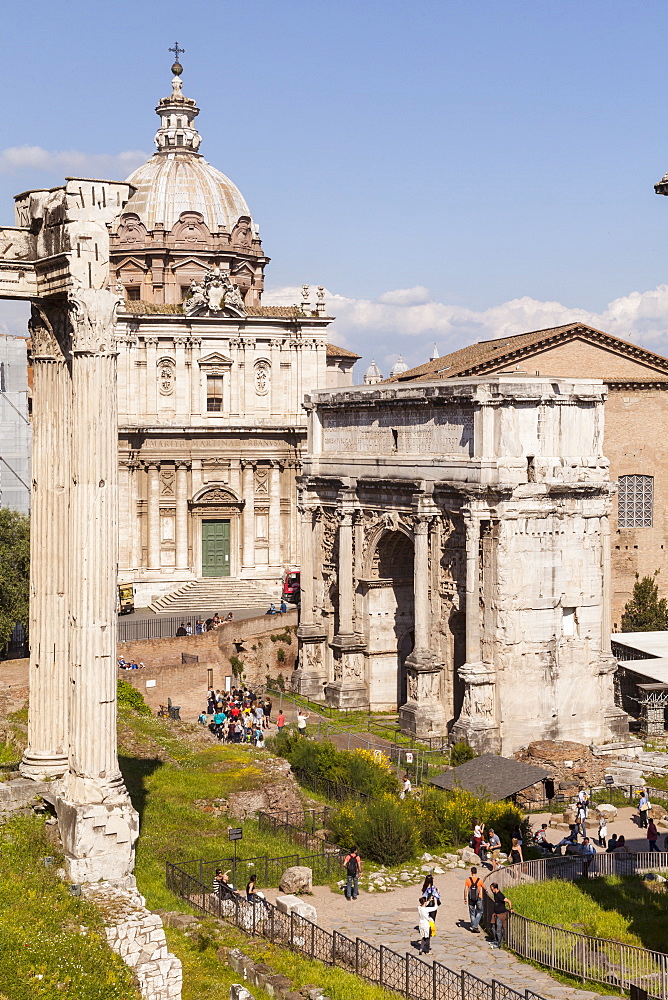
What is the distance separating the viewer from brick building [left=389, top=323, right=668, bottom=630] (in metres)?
51.8

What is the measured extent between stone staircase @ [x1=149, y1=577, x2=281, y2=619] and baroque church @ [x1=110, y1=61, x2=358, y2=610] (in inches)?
7.8

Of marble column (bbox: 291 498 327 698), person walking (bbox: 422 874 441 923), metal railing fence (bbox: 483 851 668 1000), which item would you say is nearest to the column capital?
person walking (bbox: 422 874 441 923)

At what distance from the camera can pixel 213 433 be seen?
50.8 meters

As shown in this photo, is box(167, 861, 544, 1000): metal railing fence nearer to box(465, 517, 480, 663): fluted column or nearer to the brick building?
box(465, 517, 480, 663): fluted column

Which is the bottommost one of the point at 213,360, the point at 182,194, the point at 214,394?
the point at 214,394

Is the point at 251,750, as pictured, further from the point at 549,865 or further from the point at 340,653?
the point at 340,653

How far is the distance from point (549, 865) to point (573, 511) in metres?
12.2

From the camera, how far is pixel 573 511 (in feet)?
111

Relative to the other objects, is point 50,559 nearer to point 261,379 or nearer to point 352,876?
point 352,876

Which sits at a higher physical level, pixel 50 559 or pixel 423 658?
pixel 50 559

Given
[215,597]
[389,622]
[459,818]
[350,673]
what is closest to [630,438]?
[389,622]

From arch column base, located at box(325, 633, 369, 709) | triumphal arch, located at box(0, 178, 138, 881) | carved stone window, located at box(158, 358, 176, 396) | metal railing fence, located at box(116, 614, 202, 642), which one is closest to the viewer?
triumphal arch, located at box(0, 178, 138, 881)

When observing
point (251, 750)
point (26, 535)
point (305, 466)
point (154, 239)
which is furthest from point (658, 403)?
point (251, 750)

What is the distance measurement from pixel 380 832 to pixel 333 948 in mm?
6876
